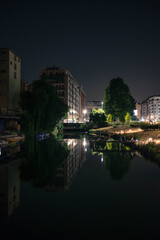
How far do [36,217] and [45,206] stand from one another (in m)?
1.20

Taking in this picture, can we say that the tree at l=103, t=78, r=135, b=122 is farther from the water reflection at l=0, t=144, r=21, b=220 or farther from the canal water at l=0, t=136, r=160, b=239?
the water reflection at l=0, t=144, r=21, b=220

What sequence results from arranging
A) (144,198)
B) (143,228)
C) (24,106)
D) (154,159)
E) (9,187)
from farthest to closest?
(24,106) < (154,159) < (9,187) < (144,198) < (143,228)

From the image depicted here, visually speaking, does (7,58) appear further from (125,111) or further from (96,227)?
(96,227)

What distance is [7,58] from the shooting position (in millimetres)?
68750

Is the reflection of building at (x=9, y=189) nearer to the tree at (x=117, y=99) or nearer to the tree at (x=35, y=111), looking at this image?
the tree at (x=35, y=111)

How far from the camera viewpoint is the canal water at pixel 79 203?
718 centimetres

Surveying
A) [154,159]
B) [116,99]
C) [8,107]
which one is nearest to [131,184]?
[154,159]

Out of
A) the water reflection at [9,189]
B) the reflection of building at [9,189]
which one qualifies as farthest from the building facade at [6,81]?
the reflection of building at [9,189]

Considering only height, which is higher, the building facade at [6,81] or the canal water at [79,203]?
the building facade at [6,81]

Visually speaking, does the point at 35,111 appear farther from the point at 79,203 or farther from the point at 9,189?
the point at 79,203

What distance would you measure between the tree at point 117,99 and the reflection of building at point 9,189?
7122 centimetres

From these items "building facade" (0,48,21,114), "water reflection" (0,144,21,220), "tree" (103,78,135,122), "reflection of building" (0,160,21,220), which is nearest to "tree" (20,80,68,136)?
"building facade" (0,48,21,114)

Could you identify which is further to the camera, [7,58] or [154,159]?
[7,58]

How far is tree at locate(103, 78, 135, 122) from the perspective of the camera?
85.1 metres
